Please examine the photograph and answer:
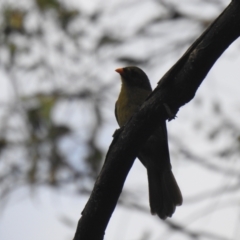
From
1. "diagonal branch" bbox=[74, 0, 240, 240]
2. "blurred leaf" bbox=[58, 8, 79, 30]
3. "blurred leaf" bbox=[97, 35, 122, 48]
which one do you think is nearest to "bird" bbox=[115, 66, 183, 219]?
"diagonal branch" bbox=[74, 0, 240, 240]

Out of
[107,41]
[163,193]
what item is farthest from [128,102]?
[107,41]

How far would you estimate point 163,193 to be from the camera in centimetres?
393

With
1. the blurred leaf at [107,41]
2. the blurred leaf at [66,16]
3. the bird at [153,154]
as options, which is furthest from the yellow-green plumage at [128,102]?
the blurred leaf at [66,16]

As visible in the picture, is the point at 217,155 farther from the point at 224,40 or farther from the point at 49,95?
the point at 224,40

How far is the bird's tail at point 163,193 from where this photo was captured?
381cm

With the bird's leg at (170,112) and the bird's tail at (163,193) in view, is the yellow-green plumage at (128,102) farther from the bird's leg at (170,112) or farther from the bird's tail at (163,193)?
the bird's leg at (170,112)

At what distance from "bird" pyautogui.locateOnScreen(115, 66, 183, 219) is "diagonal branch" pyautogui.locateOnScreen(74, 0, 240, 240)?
1195 millimetres

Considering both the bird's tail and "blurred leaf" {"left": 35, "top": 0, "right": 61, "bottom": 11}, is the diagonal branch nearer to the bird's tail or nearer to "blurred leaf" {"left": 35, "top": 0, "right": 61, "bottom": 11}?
the bird's tail

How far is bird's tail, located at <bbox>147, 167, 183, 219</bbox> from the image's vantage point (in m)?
3.81

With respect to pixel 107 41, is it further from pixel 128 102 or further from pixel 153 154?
pixel 153 154

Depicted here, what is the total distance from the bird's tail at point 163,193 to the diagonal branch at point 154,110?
1.28 metres

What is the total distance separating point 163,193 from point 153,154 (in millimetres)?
251

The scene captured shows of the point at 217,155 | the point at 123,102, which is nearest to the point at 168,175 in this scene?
the point at 123,102

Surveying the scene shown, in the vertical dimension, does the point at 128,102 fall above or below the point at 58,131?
below
